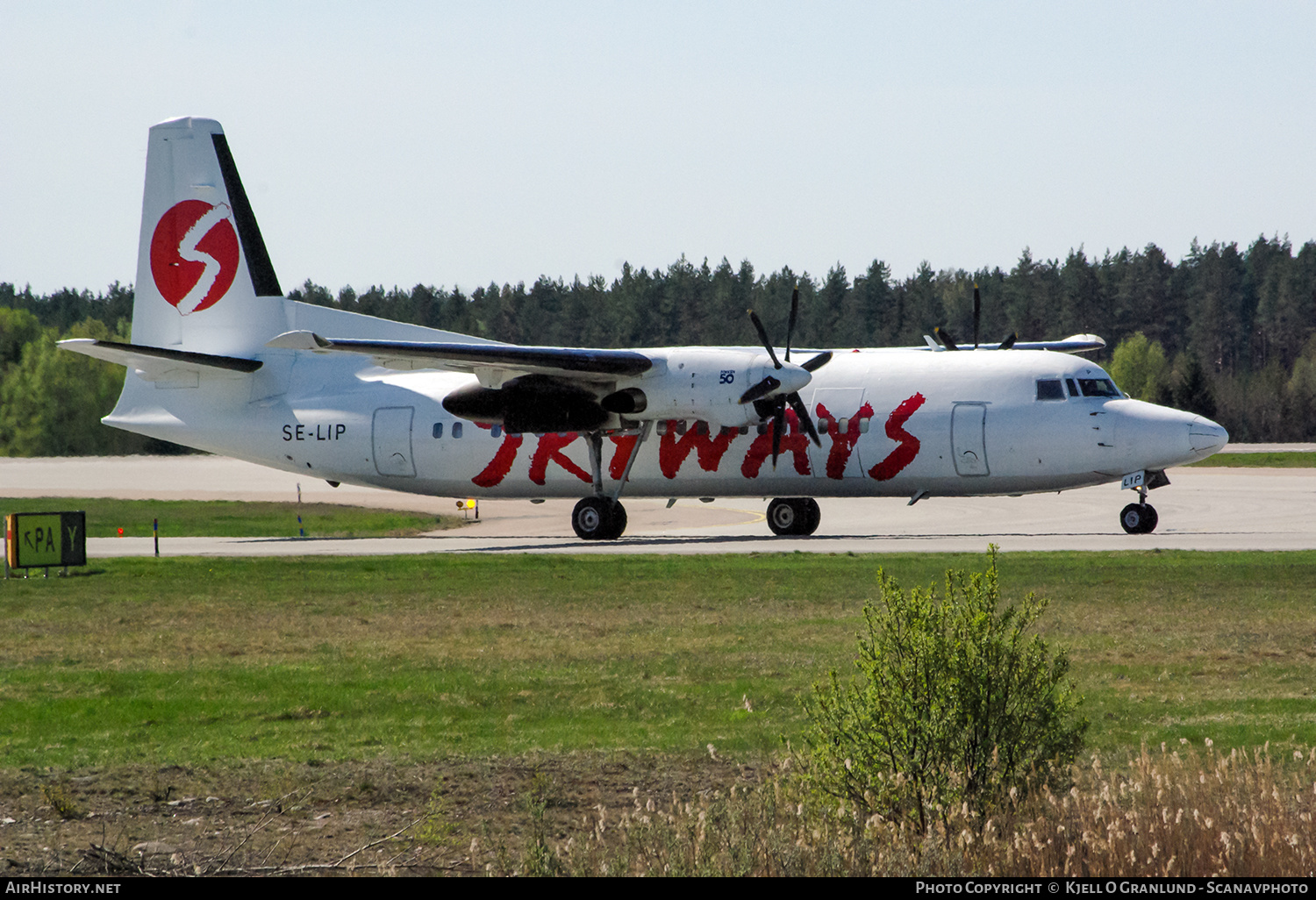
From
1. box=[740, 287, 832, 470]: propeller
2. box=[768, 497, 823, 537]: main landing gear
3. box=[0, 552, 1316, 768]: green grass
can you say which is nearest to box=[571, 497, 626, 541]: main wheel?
box=[768, 497, 823, 537]: main landing gear

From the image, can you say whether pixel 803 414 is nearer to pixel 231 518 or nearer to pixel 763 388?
pixel 763 388

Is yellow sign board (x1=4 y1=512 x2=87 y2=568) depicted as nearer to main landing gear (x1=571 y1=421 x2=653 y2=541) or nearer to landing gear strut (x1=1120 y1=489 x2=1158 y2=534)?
main landing gear (x1=571 y1=421 x2=653 y2=541)

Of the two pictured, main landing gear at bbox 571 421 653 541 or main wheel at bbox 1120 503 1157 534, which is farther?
main landing gear at bbox 571 421 653 541

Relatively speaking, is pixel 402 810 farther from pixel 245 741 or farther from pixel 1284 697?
pixel 1284 697

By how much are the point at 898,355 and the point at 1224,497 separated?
67.3 ft

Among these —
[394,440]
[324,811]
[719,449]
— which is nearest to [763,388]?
[719,449]

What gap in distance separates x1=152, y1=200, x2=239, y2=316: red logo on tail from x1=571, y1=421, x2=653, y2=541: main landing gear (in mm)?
11546

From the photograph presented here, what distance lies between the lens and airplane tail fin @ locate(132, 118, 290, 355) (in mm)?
36938

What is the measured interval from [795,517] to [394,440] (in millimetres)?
10223

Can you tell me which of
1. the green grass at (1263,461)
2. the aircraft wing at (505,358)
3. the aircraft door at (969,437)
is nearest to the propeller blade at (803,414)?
the aircraft door at (969,437)

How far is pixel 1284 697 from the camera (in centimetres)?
1256

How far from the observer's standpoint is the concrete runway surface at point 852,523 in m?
30.2

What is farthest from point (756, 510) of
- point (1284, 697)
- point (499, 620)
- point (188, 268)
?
point (1284, 697)

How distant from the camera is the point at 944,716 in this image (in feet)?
26.5
